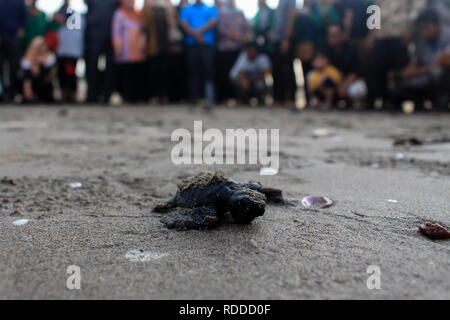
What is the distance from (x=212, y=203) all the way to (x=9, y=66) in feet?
24.5

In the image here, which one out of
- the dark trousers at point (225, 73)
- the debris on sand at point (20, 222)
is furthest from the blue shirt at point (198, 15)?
the debris on sand at point (20, 222)

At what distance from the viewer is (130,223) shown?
1.62m

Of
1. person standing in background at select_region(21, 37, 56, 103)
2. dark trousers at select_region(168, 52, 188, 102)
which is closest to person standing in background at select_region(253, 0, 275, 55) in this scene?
dark trousers at select_region(168, 52, 188, 102)

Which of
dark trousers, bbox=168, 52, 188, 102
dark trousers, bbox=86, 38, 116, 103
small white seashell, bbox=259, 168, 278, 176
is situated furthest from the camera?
dark trousers, bbox=168, 52, 188, 102

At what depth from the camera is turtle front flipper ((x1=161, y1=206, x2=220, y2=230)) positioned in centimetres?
153

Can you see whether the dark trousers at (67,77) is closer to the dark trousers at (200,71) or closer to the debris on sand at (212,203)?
the dark trousers at (200,71)

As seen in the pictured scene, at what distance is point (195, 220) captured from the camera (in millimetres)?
1538

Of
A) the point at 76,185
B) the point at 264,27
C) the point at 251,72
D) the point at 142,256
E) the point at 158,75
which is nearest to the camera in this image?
the point at 142,256

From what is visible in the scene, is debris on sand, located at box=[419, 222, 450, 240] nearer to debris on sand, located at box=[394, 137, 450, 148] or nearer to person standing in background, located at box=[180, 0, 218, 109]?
debris on sand, located at box=[394, 137, 450, 148]

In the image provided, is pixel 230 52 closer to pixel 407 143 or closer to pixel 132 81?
pixel 132 81

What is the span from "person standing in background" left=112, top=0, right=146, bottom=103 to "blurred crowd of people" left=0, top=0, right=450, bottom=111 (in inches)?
0.7

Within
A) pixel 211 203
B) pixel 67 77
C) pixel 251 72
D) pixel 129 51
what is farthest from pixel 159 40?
pixel 211 203

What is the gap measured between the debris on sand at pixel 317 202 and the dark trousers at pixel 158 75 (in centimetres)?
688

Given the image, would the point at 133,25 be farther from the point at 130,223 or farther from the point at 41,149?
the point at 130,223
